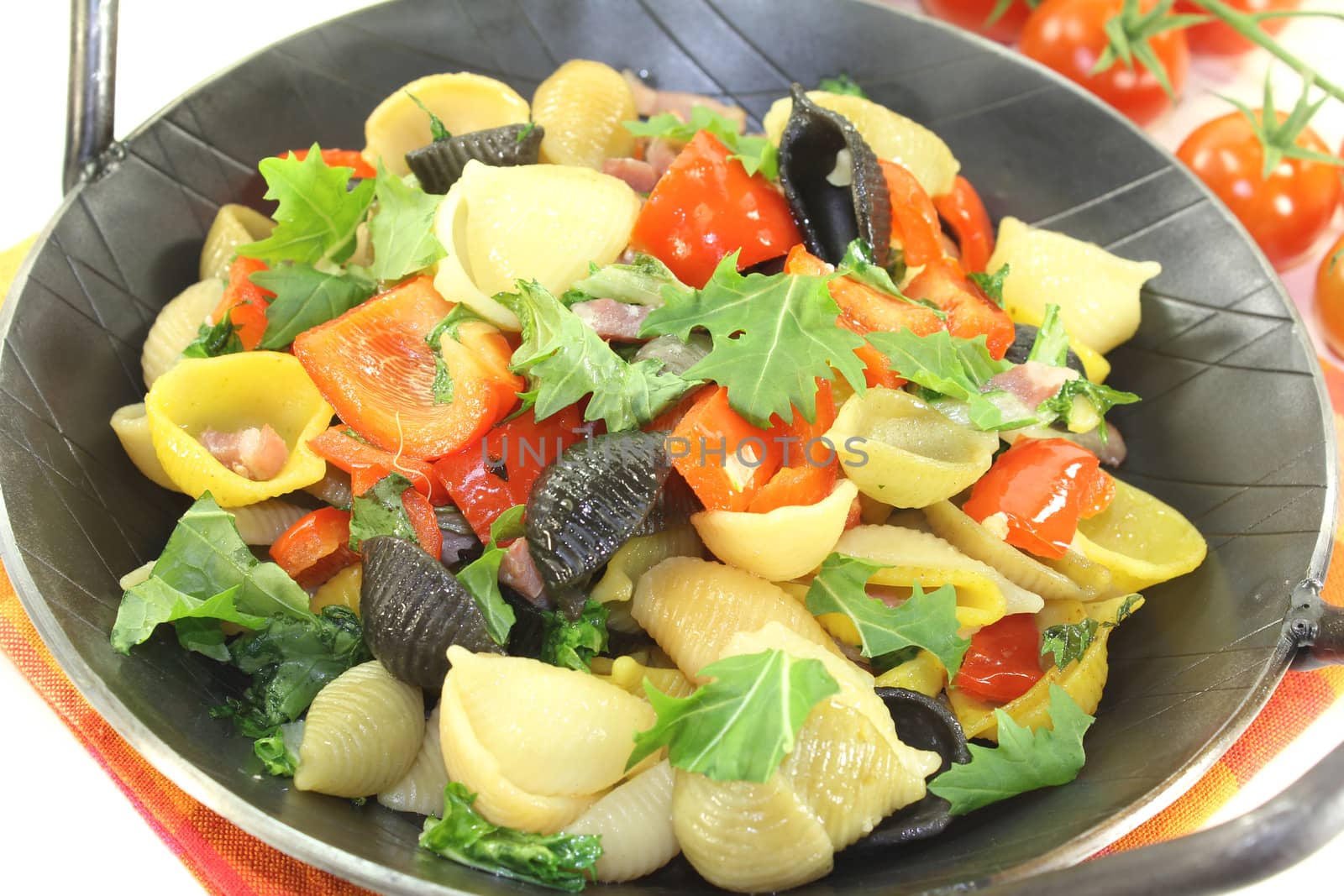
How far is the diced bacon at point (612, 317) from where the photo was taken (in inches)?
101

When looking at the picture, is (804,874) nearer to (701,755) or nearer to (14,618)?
(701,755)

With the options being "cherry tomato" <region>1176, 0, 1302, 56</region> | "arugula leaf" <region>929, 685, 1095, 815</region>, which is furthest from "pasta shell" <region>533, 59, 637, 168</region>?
"cherry tomato" <region>1176, 0, 1302, 56</region>

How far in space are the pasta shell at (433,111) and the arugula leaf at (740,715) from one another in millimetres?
1953

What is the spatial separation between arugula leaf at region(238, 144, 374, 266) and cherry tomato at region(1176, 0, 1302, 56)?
13.3ft

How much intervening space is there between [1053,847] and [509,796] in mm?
1002

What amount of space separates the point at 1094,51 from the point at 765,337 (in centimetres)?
287

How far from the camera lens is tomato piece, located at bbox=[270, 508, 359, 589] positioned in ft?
8.19

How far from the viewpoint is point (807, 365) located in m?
2.39

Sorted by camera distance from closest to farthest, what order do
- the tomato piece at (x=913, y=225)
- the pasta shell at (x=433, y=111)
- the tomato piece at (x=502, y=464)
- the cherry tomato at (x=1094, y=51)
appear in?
the tomato piece at (x=502, y=464), the tomato piece at (x=913, y=225), the pasta shell at (x=433, y=111), the cherry tomato at (x=1094, y=51)

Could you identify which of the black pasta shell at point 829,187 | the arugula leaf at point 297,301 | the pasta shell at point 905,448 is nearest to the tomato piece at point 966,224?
the black pasta shell at point 829,187

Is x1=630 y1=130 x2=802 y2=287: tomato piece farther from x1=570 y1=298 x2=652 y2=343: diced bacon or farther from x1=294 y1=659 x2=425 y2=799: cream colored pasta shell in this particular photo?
x1=294 y1=659 x2=425 y2=799: cream colored pasta shell

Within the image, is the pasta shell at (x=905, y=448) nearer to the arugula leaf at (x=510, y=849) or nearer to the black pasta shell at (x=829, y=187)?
the black pasta shell at (x=829, y=187)

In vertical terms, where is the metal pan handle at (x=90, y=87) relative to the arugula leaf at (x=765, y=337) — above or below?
above

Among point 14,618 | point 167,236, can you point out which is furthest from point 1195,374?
point 14,618
